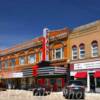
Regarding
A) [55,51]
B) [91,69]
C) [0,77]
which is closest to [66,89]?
[91,69]

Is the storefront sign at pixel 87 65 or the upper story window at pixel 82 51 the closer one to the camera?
the storefront sign at pixel 87 65

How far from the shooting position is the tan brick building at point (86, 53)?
157 ft

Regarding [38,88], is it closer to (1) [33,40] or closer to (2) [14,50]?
(1) [33,40]

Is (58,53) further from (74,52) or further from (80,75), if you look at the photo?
(80,75)

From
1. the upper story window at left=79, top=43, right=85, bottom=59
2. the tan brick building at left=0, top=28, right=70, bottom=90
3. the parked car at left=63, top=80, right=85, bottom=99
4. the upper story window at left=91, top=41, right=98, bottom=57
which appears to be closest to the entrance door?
the upper story window at left=91, top=41, right=98, bottom=57

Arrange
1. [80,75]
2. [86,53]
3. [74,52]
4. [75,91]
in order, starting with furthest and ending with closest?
[74,52], [80,75], [86,53], [75,91]

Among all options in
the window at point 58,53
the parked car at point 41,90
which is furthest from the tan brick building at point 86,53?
the parked car at point 41,90

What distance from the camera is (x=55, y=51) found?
57312 millimetres

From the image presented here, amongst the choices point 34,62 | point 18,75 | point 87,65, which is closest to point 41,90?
point 87,65

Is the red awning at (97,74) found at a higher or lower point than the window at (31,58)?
lower

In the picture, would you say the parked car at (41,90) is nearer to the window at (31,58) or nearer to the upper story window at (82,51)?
the upper story window at (82,51)

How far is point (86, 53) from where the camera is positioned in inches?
1959

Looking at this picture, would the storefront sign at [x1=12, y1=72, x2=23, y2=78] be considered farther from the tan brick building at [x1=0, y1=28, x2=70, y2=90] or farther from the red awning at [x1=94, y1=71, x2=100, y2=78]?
the red awning at [x1=94, y1=71, x2=100, y2=78]

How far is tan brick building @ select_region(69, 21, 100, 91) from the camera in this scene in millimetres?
47812
